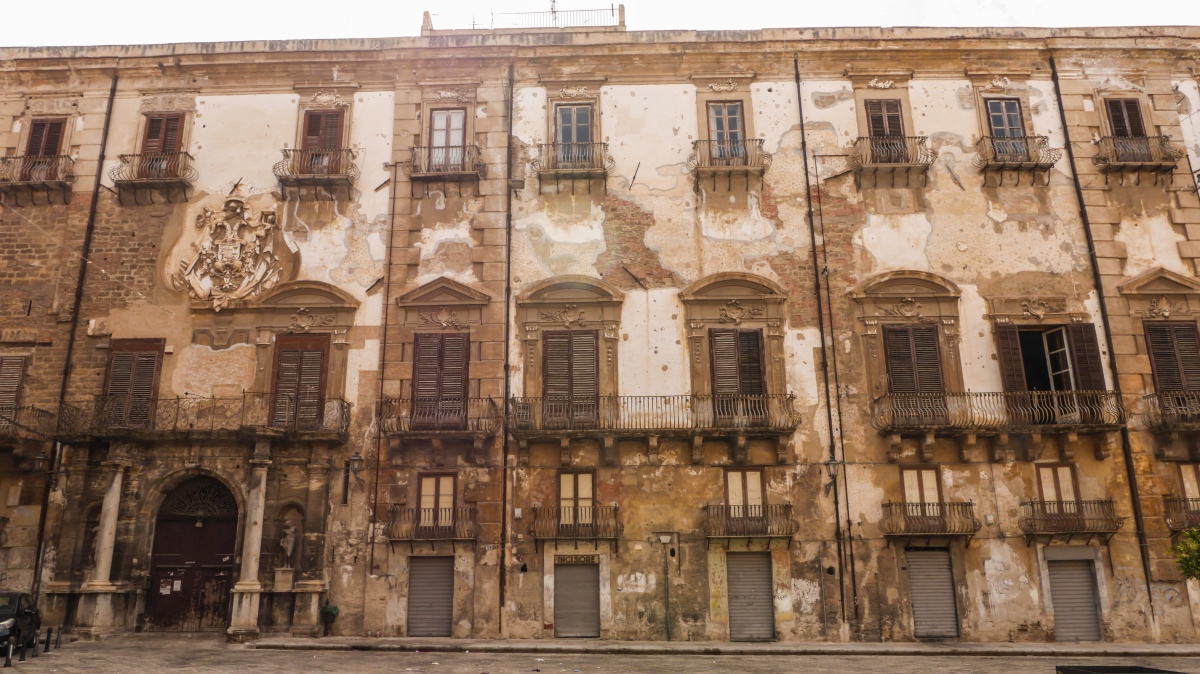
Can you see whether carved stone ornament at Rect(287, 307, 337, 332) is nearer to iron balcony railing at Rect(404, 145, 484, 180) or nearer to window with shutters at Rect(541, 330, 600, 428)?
iron balcony railing at Rect(404, 145, 484, 180)

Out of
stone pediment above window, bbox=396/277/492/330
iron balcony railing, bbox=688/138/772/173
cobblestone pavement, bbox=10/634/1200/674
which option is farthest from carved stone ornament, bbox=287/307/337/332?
iron balcony railing, bbox=688/138/772/173

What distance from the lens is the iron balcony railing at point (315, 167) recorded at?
21953 millimetres

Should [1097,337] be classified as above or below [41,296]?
below

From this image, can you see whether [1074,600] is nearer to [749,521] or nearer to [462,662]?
[749,521]

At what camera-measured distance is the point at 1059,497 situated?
20.0m

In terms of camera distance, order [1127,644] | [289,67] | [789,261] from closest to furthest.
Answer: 1. [1127,644]
2. [789,261]
3. [289,67]

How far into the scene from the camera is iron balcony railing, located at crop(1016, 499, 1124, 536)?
19484 millimetres

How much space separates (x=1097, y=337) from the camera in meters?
20.9

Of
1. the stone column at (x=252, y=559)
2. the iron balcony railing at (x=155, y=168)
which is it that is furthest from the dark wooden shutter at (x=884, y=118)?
the iron balcony railing at (x=155, y=168)

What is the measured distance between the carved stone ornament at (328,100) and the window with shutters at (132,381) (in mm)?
7448

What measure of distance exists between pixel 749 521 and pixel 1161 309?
11.7m

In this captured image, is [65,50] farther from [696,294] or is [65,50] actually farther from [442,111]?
[696,294]

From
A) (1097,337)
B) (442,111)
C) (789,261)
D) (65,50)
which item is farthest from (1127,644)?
(65,50)

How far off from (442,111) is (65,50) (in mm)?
10497
